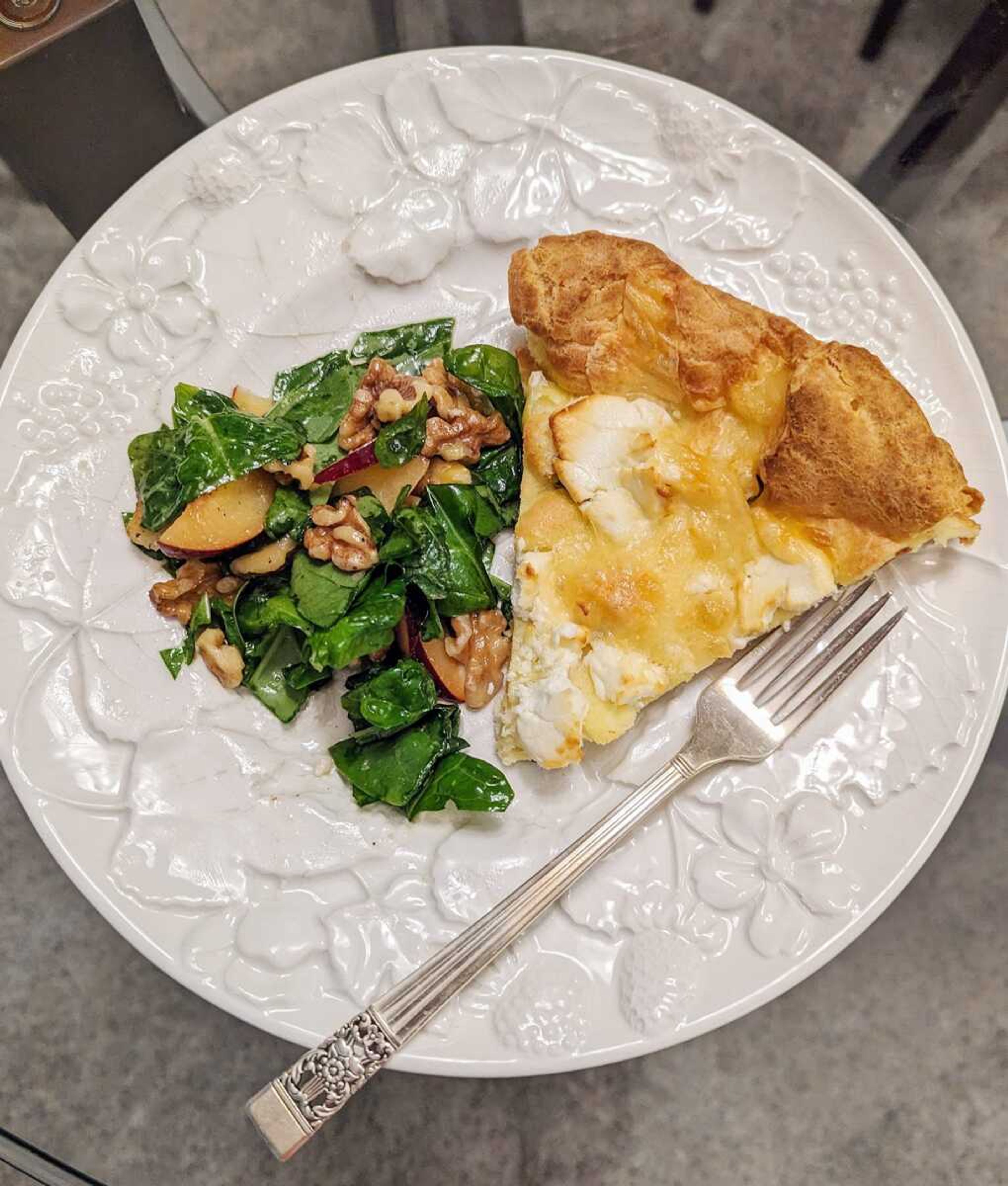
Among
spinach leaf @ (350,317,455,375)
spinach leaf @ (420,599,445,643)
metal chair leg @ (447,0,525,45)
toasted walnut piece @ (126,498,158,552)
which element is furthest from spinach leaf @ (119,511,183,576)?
metal chair leg @ (447,0,525,45)

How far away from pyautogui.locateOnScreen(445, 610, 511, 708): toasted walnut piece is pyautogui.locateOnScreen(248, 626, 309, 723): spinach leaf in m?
0.57

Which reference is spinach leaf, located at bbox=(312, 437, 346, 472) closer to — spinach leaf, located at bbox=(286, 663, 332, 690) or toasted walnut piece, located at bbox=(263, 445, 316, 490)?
toasted walnut piece, located at bbox=(263, 445, 316, 490)

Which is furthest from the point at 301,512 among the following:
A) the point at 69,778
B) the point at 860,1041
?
the point at 860,1041

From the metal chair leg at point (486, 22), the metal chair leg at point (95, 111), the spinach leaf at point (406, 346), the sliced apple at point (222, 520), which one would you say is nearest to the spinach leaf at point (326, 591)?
the sliced apple at point (222, 520)

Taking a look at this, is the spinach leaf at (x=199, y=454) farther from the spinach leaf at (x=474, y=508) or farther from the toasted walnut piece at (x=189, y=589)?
the spinach leaf at (x=474, y=508)

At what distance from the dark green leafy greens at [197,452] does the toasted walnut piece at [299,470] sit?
0.06 feet

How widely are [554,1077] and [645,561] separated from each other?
2273mm

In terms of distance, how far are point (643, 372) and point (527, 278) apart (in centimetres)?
55

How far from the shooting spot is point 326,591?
11.0ft

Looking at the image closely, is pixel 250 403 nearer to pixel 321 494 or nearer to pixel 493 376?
pixel 321 494

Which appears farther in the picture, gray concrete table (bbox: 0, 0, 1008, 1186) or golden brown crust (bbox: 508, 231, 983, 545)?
gray concrete table (bbox: 0, 0, 1008, 1186)

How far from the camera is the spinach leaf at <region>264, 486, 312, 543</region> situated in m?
3.39

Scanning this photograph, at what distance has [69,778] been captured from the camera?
329cm

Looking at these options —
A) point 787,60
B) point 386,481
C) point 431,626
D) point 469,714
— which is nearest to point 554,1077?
point 469,714
